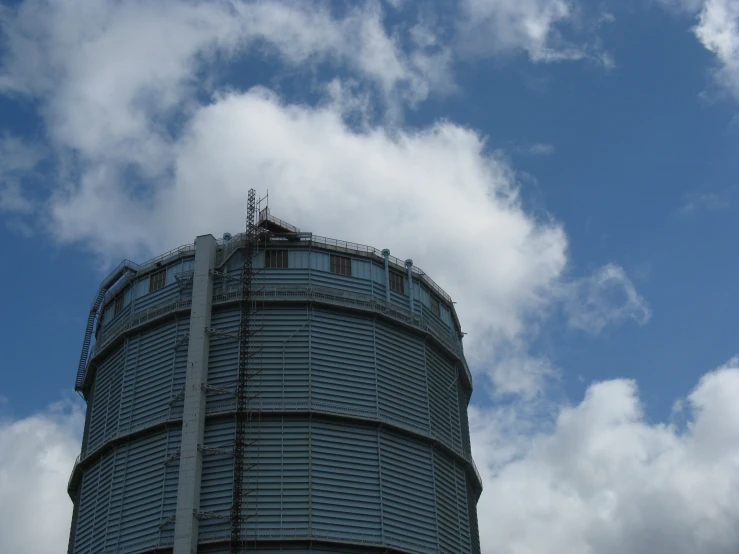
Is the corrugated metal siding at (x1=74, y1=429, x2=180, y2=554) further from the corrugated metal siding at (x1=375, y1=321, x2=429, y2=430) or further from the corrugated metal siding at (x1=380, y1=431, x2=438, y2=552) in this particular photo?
the corrugated metal siding at (x1=375, y1=321, x2=429, y2=430)

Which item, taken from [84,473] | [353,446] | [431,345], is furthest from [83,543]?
[431,345]

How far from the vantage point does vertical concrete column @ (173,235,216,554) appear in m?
33.2

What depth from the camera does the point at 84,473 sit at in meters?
39.8

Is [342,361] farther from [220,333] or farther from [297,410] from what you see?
[220,333]

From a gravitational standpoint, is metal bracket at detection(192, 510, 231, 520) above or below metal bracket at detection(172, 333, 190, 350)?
below

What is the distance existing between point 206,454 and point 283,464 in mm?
3083

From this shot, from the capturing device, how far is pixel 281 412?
35625mm

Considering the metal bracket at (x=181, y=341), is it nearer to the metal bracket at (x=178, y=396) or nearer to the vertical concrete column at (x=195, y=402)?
the vertical concrete column at (x=195, y=402)

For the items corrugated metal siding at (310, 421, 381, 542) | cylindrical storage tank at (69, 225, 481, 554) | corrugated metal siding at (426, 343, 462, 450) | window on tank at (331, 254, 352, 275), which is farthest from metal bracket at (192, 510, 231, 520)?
window on tank at (331, 254, 352, 275)

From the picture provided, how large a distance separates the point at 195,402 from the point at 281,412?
3.41 metres

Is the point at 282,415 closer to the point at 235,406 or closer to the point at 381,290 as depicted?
the point at 235,406

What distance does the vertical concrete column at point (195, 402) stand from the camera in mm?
33250

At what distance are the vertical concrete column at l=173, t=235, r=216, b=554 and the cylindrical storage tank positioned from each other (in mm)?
58

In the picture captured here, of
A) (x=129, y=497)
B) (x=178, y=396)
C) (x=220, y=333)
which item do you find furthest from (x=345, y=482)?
(x=129, y=497)
